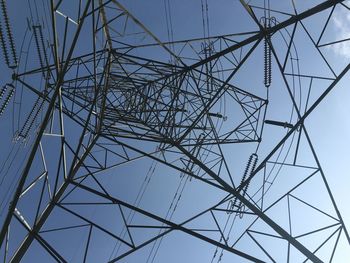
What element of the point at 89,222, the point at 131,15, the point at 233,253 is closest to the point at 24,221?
the point at 89,222

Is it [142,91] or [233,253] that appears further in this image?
[142,91]

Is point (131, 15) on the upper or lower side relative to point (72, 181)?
upper

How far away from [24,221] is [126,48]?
223 inches

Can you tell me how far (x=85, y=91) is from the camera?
42.0 ft

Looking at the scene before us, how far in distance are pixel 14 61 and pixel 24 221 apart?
161 inches

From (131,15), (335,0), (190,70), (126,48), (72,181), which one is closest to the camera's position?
(335,0)

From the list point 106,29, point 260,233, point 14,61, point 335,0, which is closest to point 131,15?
point 106,29

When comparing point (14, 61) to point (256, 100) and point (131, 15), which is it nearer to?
point (131, 15)

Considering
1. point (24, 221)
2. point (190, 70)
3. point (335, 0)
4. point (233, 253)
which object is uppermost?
point (335, 0)

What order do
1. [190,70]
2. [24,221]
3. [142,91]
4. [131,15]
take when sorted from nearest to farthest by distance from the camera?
1. [24,221]
2. [131,15]
3. [190,70]
4. [142,91]

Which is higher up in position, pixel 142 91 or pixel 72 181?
pixel 142 91

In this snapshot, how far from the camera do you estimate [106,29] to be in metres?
11.0

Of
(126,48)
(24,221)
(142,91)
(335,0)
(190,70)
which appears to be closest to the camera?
(335,0)

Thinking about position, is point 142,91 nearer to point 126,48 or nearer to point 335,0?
point 126,48
